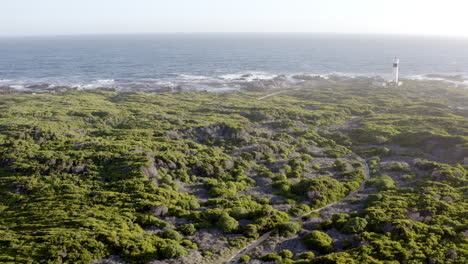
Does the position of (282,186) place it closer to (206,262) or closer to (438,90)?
(206,262)

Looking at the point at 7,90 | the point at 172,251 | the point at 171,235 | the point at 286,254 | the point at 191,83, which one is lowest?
the point at 286,254

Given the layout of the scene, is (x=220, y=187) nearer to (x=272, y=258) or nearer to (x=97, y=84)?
(x=272, y=258)

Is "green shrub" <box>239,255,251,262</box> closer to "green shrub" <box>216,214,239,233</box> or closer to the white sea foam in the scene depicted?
"green shrub" <box>216,214,239,233</box>

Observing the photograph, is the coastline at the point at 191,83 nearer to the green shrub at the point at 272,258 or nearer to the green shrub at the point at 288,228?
the green shrub at the point at 288,228

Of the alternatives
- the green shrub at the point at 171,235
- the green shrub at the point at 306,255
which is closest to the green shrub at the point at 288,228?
the green shrub at the point at 306,255

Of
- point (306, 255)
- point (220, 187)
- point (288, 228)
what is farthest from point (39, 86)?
point (306, 255)

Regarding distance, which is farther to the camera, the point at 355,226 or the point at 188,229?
the point at 355,226

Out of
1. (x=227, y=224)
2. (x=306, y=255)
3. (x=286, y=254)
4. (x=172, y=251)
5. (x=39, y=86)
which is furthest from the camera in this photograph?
(x=39, y=86)

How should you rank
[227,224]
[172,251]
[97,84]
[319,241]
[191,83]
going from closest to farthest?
1. [172,251]
2. [319,241]
3. [227,224]
4. [97,84]
5. [191,83]
